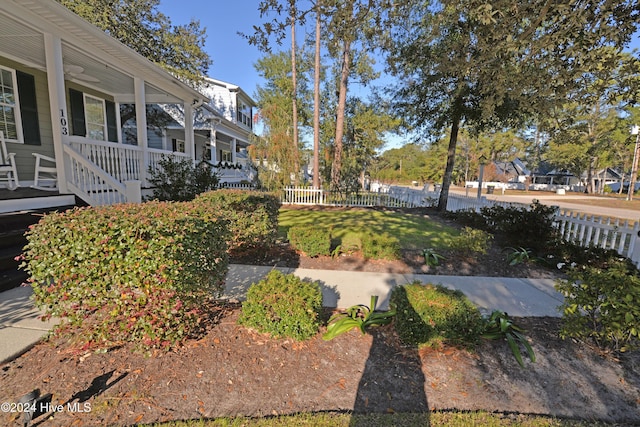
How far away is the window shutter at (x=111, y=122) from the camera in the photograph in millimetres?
9757

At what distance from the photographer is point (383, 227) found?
30.0ft

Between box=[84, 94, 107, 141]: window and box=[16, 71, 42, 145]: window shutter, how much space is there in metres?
1.85

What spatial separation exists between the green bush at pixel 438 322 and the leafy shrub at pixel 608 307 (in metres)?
0.95

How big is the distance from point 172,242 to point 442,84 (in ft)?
36.6

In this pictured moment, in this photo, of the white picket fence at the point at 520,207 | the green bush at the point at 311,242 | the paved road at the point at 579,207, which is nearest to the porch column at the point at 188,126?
the white picket fence at the point at 520,207

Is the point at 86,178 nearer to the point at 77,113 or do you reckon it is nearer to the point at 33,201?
the point at 33,201

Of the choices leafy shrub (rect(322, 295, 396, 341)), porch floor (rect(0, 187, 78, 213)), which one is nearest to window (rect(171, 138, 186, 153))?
porch floor (rect(0, 187, 78, 213))

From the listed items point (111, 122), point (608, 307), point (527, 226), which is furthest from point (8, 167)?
point (527, 226)

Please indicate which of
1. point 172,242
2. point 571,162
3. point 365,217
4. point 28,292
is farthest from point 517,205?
point 571,162

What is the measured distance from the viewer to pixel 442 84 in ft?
34.4

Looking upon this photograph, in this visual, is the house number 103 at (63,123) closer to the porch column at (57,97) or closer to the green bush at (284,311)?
the porch column at (57,97)

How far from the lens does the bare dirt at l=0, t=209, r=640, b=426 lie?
2.07m

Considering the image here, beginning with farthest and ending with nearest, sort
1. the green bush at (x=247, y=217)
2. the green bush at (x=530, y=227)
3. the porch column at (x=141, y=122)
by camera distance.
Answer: the porch column at (x=141, y=122), the green bush at (x=530, y=227), the green bush at (x=247, y=217)

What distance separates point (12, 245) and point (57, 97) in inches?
114
